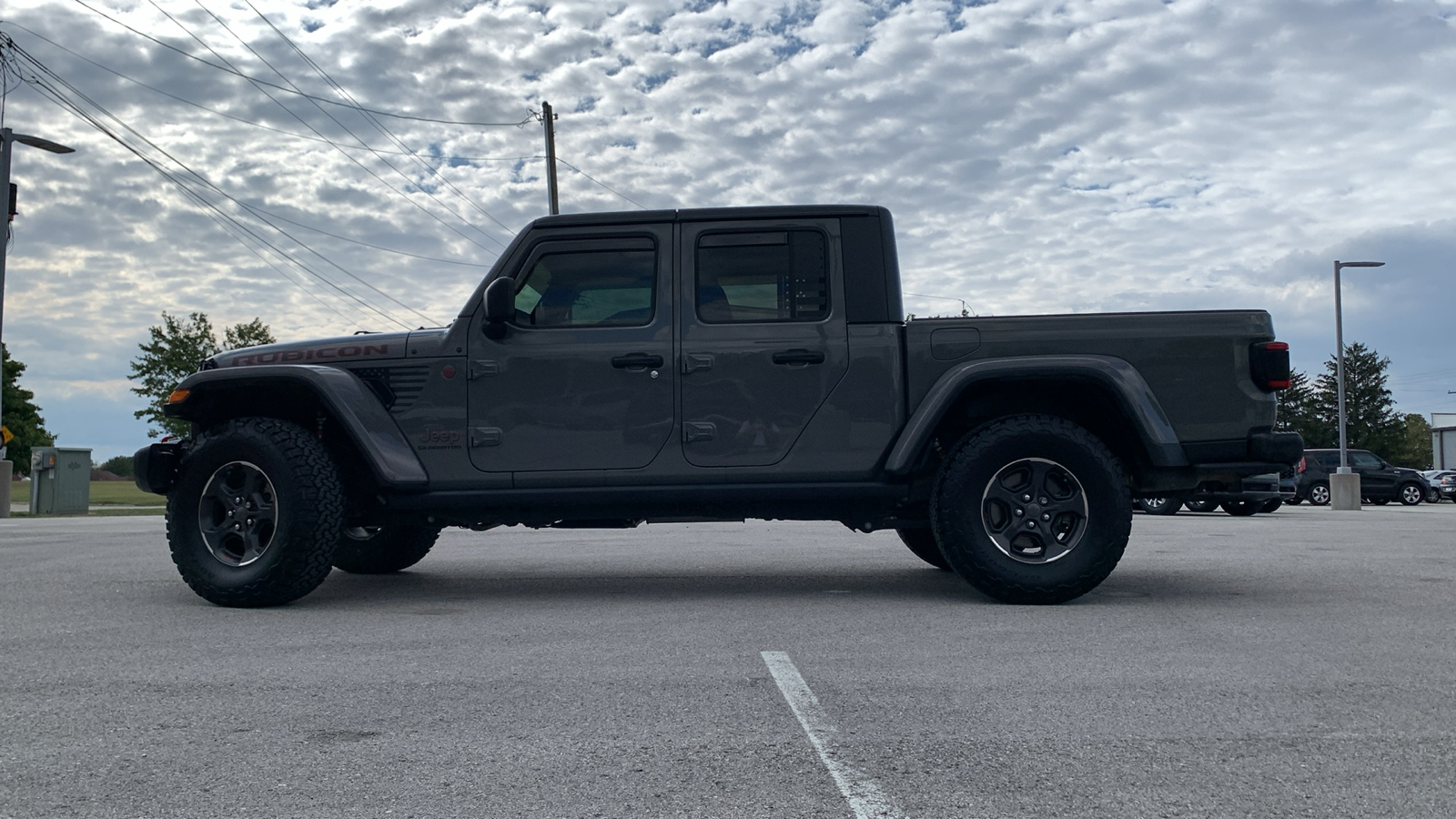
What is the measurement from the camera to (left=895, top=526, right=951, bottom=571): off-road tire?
7.28 m

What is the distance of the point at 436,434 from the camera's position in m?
5.87

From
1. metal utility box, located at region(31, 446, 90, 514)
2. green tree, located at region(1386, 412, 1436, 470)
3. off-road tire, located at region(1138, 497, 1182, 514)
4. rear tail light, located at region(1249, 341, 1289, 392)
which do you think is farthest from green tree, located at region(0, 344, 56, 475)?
green tree, located at region(1386, 412, 1436, 470)

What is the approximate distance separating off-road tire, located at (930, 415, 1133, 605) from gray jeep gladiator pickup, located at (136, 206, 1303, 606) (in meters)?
0.01

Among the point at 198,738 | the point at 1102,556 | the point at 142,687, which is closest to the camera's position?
the point at 198,738

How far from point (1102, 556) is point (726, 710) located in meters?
2.78

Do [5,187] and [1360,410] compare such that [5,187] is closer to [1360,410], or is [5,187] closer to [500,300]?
[500,300]

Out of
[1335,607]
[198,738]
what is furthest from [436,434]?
[1335,607]

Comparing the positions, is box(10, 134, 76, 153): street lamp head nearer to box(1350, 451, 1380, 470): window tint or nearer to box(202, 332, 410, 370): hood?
box(202, 332, 410, 370): hood

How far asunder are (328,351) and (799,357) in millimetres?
2611

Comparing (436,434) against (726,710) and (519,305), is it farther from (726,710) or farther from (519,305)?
(726,710)

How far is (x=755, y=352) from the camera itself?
229 inches

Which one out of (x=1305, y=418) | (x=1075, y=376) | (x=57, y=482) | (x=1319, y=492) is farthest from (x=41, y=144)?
(x=1305, y=418)

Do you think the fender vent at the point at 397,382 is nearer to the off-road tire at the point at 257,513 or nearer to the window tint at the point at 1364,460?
the off-road tire at the point at 257,513

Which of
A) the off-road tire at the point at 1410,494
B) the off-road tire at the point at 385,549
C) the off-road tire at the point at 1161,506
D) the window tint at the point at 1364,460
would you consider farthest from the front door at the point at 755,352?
the off-road tire at the point at 1410,494
